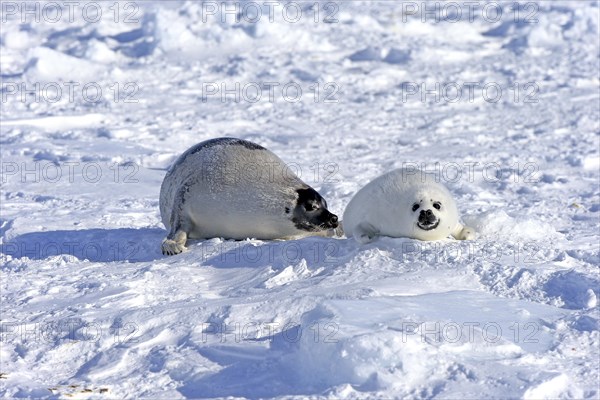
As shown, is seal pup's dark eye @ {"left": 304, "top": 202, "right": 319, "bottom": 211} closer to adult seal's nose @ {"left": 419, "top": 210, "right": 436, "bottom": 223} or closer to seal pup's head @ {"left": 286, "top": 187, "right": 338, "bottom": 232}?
seal pup's head @ {"left": 286, "top": 187, "right": 338, "bottom": 232}

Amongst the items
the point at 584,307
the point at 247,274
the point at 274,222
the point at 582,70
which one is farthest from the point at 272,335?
the point at 582,70

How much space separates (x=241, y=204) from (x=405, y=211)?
2.71 ft

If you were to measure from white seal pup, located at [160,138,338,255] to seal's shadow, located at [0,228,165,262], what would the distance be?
0.49 feet

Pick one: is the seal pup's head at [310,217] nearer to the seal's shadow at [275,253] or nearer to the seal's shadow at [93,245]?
the seal's shadow at [275,253]

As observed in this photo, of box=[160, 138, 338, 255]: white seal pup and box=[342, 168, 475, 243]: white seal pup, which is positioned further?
box=[160, 138, 338, 255]: white seal pup

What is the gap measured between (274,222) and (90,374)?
65.4 inches

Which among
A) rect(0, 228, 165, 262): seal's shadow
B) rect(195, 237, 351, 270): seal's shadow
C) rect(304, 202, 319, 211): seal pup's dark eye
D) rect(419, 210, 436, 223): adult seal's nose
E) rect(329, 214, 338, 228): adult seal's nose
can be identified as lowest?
rect(0, 228, 165, 262): seal's shadow

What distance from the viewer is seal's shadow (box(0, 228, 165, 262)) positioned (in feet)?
13.7

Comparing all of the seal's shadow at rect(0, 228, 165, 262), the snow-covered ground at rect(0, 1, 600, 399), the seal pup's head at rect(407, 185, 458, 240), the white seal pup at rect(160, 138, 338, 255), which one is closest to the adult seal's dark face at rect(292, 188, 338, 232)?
the white seal pup at rect(160, 138, 338, 255)

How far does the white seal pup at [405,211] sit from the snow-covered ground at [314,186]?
127mm

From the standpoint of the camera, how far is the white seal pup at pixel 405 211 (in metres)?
3.76

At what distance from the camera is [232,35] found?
10297 mm

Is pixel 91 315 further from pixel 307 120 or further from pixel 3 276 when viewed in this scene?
pixel 307 120

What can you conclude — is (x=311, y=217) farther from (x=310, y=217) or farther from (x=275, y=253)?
(x=275, y=253)
